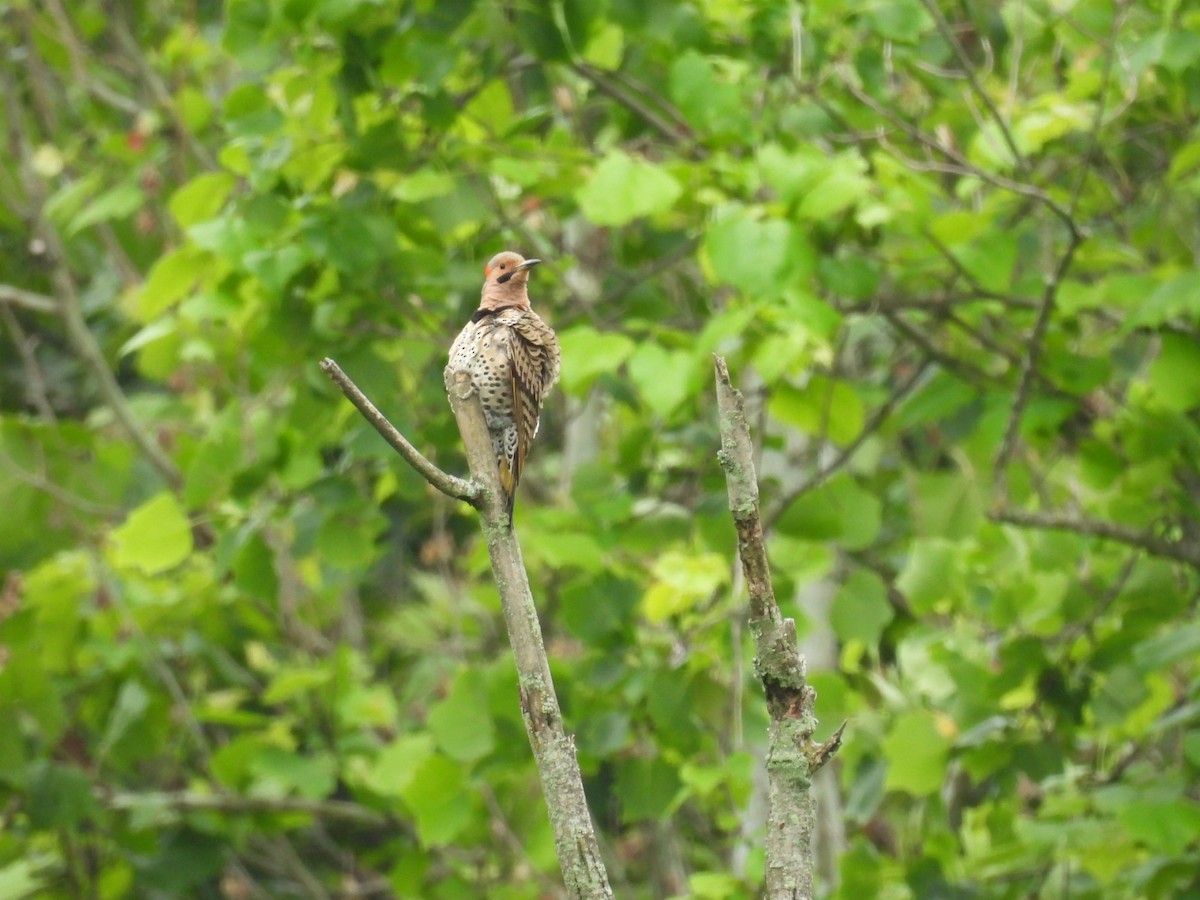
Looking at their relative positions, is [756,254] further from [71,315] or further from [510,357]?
[71,315]

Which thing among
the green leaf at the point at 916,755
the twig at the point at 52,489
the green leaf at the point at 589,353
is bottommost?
the green leaf at the point at 916,755

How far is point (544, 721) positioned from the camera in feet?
6.41

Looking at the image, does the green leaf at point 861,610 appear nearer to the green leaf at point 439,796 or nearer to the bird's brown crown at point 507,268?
the green leaf at point 439,796

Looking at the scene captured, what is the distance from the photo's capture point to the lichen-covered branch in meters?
1.91

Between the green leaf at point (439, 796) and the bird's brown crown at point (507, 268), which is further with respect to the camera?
the green leaf at point (439, 796)

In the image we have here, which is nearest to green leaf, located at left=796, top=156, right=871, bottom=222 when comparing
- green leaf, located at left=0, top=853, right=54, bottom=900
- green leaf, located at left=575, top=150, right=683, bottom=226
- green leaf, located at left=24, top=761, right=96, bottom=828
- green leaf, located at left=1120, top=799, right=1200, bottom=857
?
green leaf, located at left=575, top=150, right=683, bottom=226

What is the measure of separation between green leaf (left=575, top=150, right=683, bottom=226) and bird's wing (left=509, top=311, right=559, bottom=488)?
1193mm

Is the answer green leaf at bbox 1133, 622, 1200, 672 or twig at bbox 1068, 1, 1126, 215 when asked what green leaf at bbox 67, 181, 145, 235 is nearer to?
twig at bbox 1068, 1, 1126, 215

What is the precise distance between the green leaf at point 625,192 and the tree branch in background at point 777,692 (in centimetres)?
194

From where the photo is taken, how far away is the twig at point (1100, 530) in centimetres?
449

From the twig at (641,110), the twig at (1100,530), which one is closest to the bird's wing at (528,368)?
the twig at (641,110)

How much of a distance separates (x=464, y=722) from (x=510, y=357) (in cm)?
234

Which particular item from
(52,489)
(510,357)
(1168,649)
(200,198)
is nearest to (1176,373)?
(1168,649)

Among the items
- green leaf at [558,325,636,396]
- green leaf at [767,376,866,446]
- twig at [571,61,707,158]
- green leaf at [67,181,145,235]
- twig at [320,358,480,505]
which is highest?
green leaf at [67,181,145,235]
